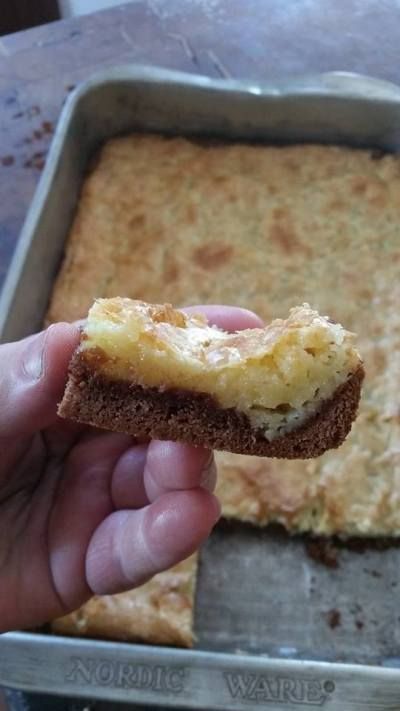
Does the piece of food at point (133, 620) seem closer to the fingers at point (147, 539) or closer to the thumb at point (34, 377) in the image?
the fingers at point (147, 539)

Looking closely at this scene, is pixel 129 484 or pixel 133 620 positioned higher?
pixel 129 484

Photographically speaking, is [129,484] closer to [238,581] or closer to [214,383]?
[238,581]

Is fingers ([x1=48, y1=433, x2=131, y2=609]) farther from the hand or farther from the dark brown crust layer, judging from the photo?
the dark brown crust layer

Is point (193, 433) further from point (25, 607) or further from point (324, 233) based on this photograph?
point (324, 233)

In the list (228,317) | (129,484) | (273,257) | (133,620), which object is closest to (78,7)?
(273,257)

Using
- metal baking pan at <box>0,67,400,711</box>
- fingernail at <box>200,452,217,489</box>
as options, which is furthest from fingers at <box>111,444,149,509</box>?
metal baking pan at <box>0,67,400,711</box>

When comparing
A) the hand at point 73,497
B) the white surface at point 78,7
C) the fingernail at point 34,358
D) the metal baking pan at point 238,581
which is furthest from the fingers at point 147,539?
the white surface at point 78,7

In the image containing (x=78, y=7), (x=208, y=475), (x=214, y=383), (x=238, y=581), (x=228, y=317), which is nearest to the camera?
(x=214, y=383)
